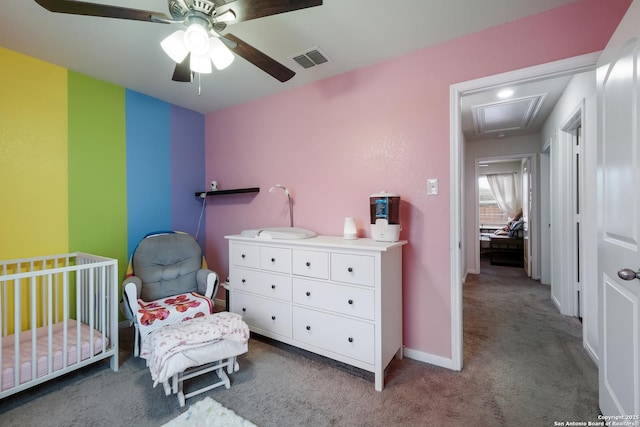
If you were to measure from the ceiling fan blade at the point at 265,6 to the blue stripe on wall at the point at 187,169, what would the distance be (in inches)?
90.1

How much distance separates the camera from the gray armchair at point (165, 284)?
2.11m

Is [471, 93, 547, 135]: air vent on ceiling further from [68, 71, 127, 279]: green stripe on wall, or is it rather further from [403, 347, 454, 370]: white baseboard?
[68, 71, 127, 279]: green stripe on wall

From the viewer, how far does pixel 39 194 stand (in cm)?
229

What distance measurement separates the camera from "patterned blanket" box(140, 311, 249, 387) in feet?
5.28

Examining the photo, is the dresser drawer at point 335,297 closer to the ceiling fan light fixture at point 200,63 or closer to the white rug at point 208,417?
the white rug at point 208,417

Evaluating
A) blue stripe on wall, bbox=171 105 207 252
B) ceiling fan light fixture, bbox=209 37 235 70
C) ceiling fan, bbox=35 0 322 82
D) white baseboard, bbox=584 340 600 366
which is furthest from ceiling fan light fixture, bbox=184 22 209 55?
white baseboard, bbox=584 340 600 366

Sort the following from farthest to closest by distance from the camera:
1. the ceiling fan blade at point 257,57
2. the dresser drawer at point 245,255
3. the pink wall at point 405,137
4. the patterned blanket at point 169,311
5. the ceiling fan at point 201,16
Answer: the dresser drawer at point 245,255, the patterned blanket at point 169,311, the pink wall at point 405,137, the ceiling fan blade at point 257,57, the ceiling fan at point 201,16

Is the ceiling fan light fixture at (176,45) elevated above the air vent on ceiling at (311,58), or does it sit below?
below

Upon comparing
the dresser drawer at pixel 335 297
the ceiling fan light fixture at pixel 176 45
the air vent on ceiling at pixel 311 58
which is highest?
the air vent on ceiling at pixel 311 58

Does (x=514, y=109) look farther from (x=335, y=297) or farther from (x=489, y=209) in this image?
(x=489, y=209)

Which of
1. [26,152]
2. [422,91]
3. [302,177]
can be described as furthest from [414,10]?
[26,152]

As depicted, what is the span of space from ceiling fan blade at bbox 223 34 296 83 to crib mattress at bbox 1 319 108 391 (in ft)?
7.29

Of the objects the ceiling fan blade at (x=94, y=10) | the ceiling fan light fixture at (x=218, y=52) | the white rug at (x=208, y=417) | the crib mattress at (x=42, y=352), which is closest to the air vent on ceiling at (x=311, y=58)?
the ceiling fan light fixture at (x=218, y=52)

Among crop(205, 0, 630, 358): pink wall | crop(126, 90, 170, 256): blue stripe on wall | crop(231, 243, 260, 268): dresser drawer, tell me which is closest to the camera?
crop(205, 0, 630, 358): pink wall
